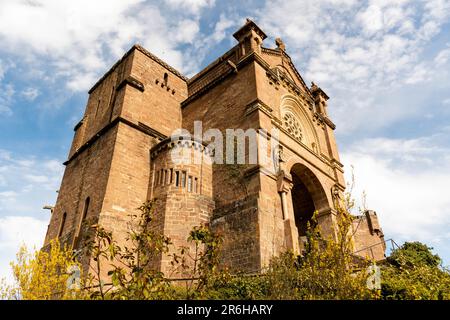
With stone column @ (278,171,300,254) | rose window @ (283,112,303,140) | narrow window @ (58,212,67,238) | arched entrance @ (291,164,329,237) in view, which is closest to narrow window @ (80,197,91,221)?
narrow window @ (58,212,67,238)

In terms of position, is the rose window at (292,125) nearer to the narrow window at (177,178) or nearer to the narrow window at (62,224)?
the narrow window at (177,178)

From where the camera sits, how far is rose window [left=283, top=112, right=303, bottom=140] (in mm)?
18141

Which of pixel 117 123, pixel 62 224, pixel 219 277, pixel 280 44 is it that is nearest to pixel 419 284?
pixel 219 277

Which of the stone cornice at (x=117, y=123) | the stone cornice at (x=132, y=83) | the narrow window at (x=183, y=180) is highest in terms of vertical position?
the stone cornice at (x=132, y=83)

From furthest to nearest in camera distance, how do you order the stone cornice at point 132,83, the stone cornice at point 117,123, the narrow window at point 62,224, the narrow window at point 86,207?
1. the stone cornice at point 132,83
2. the stone cornice at point 117,123
3. the narrow window at point 62,224
4. the narrow window at point 86,207

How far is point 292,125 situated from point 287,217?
749cm

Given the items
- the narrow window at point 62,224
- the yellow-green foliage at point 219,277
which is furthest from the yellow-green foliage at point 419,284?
the narrow window at point 62,224

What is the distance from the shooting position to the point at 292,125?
18.7 m

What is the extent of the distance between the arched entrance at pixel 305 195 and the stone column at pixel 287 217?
3.74 m

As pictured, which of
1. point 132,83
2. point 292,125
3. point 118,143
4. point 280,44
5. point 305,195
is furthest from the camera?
point 280,44

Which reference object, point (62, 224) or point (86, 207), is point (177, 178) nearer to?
point (86, 207)

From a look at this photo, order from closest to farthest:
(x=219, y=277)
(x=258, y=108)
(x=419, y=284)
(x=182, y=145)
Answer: (x=219, y=277) < (x=419, y=284) < (x=258, y=108) < (x=182, y=145)

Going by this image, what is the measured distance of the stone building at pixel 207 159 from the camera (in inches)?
492
